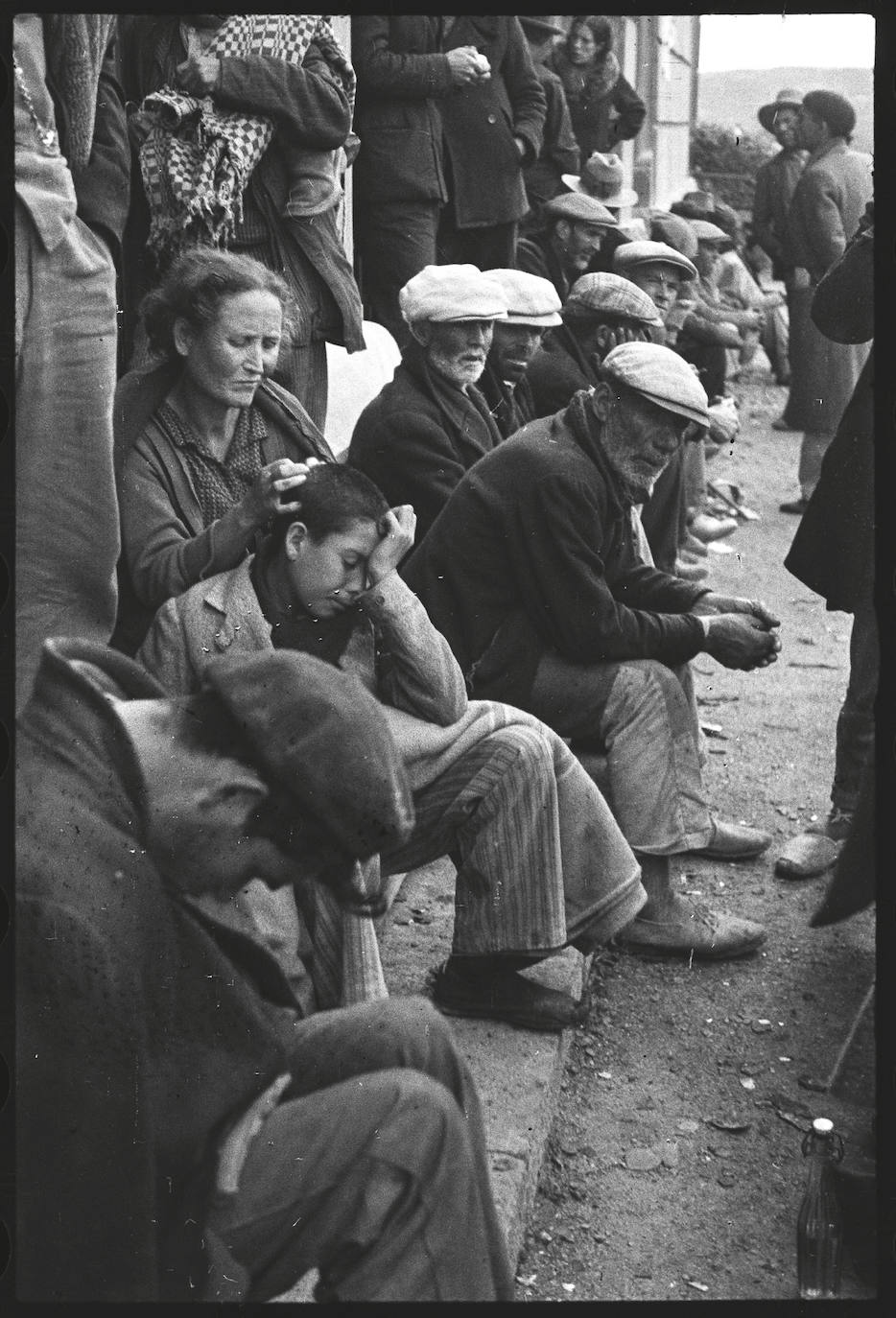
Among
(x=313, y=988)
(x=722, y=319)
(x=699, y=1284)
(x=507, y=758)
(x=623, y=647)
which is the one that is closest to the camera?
(x=313, y=988)

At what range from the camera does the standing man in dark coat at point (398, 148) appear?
5.33 m

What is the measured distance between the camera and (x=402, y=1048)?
254cm

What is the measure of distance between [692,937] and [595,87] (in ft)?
17.5

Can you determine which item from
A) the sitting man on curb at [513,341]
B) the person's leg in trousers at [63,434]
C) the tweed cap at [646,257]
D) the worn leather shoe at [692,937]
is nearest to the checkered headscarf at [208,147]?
the person's leg in trousers at [63,434]

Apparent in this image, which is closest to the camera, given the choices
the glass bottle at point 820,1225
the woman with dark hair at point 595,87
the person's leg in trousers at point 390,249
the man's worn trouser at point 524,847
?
the glass bottle at point 820,1225

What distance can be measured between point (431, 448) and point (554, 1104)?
1788mm

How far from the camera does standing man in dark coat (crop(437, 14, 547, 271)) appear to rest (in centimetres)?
603

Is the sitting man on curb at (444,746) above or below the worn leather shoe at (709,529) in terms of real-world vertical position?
above

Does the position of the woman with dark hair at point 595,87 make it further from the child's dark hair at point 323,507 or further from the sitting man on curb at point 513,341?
the child's dark hair at point 323,507

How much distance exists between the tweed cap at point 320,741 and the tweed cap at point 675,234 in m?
5.84

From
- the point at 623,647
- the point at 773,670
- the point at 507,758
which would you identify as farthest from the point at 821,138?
the point at 507,758

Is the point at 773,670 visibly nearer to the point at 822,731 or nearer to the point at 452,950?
the point at 822,731

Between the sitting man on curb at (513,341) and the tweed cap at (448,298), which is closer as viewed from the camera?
the tweed cap at (448,298)

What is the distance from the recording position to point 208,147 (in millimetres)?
3883
